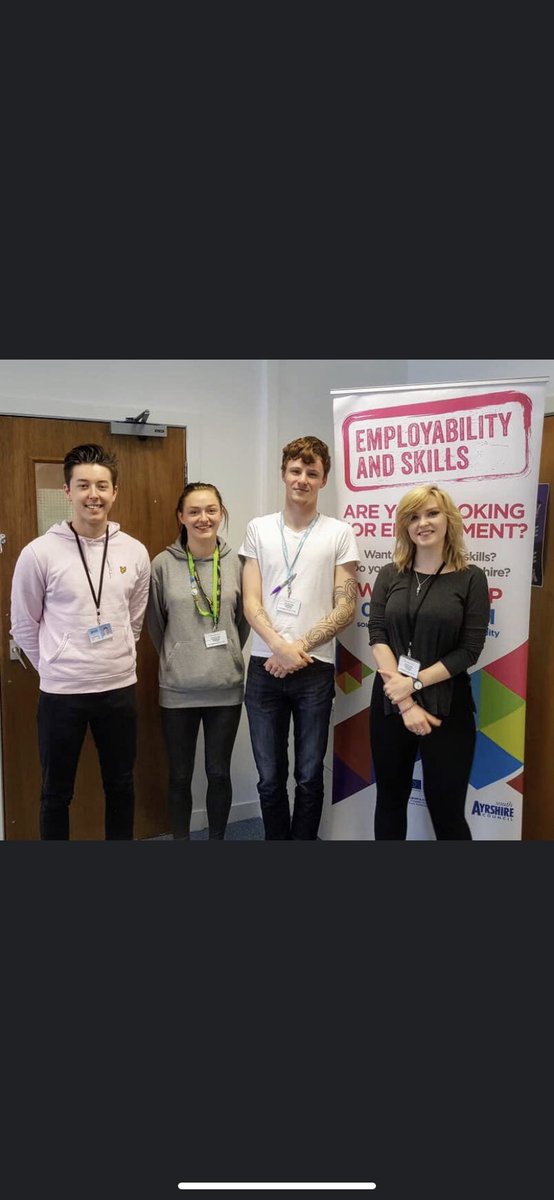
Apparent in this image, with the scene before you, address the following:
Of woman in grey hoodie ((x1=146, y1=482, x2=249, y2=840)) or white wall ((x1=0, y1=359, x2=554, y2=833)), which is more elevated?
white wall ((x1=0, y1=359, x2=554, y2=833))

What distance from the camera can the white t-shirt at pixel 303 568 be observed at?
94.7 inches

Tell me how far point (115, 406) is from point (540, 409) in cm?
167

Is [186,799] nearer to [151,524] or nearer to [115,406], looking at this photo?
[151,524]

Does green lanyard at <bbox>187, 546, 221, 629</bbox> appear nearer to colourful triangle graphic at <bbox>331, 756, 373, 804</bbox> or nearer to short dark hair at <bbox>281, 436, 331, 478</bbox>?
short dark hair at <bbox>281, 436, 331, 478</bbox>

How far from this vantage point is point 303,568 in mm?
2410

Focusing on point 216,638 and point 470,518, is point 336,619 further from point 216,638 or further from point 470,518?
point 470,518

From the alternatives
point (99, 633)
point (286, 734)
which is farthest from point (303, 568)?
point (99, 633)

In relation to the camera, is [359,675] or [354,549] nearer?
[354,549]

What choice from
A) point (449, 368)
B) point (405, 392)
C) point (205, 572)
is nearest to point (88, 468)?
point (205, 572)

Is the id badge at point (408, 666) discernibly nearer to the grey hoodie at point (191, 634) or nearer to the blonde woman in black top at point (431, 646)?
the blonde woman in black top at point (431, 646)

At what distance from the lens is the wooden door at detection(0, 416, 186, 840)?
2.73 m

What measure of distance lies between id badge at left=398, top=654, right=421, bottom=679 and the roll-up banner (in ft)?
1.54

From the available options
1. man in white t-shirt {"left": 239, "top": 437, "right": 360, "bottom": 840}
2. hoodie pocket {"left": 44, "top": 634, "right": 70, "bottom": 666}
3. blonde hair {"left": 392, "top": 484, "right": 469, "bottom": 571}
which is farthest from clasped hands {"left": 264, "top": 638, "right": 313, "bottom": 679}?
hoodie pocket {"left": 44, "top": 634, "right": 70, "bottom": 666}

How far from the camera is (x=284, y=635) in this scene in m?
2.40
